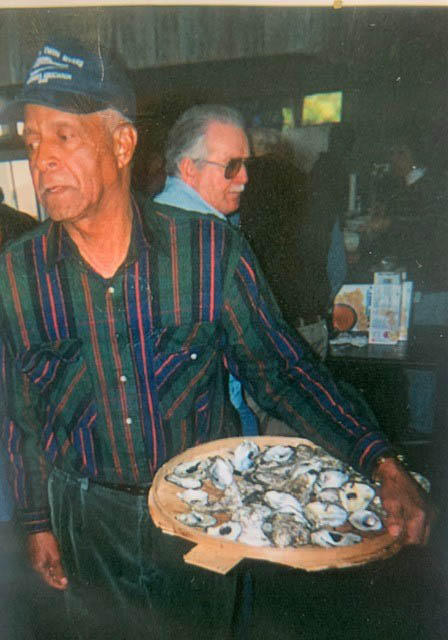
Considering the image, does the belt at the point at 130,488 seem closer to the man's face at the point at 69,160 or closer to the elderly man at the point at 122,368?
the elderly man at the point at 122,368

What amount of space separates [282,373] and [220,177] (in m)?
0.54

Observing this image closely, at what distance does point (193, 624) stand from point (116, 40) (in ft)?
3.39

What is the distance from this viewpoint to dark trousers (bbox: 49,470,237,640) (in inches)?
35.4

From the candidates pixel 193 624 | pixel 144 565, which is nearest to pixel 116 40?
pixel 144 565

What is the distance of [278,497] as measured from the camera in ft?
2.47

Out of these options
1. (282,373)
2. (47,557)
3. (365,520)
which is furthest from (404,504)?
(47,557)

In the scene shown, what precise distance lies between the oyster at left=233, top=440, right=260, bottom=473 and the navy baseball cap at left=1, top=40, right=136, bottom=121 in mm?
577

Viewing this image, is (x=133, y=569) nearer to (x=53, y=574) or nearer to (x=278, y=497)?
(x=53, y=574)

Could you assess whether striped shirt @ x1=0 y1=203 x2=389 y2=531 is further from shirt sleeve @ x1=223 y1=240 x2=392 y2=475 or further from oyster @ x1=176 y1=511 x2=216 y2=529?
oyster @ x1=176 y1=511 x2=216 y2=529

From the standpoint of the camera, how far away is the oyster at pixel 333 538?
25.5 inches

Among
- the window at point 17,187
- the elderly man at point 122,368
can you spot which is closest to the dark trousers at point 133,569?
the elderly man at point 122,368

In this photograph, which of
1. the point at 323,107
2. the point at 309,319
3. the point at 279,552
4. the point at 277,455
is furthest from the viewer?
the point at 309,319

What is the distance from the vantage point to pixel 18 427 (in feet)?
2.89

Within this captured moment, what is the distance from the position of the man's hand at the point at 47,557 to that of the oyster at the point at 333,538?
1.68 feet
